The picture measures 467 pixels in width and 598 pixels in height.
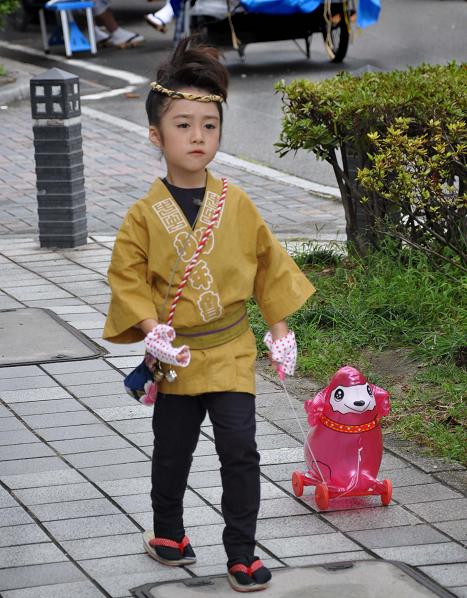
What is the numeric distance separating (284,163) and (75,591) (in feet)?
25.2

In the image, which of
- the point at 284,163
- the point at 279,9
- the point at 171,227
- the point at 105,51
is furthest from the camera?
the point at 105,51

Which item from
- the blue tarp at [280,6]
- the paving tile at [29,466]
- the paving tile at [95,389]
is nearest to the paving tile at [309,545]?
the paving tile at [29,466]

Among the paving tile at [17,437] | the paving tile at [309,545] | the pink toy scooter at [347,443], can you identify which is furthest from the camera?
the paving tile at [17,437]

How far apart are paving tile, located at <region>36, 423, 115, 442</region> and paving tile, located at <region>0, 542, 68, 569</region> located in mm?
964

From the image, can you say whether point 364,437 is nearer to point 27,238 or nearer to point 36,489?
point 36,489

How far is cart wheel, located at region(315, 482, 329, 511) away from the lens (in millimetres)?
4105

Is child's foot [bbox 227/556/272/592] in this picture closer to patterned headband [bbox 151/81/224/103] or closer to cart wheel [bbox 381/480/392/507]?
cart wheel [bbox 381/480/392/507]

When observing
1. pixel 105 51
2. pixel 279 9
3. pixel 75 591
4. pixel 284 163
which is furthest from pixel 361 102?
pixel 105 51

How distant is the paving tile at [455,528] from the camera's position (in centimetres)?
393

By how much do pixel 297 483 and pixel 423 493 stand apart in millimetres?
447

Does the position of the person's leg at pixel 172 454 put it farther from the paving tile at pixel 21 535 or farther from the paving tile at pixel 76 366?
the paving tile at pixel 76 366

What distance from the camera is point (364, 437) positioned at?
4.23 meters

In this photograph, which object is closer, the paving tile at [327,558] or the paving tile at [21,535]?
the paving tile at [327,558]

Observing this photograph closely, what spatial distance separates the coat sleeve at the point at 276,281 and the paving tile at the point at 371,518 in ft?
2.67
